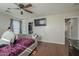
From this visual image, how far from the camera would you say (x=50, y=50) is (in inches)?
60.6

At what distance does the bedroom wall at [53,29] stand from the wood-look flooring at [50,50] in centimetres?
7

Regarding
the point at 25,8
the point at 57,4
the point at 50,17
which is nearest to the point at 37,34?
the point at 50,17

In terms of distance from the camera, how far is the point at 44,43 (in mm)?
1588

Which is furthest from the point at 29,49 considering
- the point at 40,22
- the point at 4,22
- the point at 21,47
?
the point at 4,22

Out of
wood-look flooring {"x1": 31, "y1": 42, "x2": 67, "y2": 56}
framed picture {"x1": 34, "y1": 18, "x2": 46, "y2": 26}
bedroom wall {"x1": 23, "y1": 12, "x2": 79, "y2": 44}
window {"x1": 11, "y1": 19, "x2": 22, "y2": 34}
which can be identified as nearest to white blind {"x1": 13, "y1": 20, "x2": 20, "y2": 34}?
window {"x1": 11, "y1": 19, "x2": 22, "y2": 34}

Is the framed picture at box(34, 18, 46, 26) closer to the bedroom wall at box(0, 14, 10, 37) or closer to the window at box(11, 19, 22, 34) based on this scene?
the window at box(11, 19, 22, 34)

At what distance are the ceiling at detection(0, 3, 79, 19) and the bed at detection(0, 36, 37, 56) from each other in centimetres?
37

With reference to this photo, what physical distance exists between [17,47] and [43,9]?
0.69 metres

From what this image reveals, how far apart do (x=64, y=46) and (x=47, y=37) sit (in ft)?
0.97

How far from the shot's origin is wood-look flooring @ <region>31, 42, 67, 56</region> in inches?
59.4

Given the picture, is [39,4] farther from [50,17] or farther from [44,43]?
[44,43]

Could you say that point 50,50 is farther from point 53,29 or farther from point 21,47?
point 21,47

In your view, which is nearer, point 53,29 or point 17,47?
point 17,47

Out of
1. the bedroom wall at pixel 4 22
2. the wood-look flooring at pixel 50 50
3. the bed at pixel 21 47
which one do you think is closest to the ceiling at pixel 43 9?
the bedroom wall at pixel 4 22
